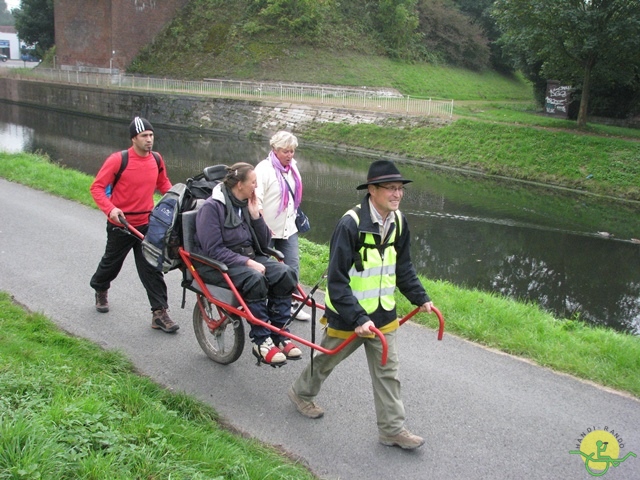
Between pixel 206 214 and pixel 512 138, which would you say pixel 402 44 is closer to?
pixel 512 138

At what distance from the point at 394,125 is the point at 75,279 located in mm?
26005

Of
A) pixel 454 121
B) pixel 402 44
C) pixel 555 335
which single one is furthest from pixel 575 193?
pixel 402 44

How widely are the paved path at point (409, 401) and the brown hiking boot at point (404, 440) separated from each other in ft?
0.18

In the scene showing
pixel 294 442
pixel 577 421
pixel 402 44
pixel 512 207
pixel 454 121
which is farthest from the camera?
pixel 402 44

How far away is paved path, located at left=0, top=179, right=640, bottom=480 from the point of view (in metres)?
4.56

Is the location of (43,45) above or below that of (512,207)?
above

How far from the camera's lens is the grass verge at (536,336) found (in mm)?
6105

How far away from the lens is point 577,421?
518 centimetres

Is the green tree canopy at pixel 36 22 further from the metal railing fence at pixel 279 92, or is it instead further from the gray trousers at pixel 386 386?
the gray trousers at pixel 386 386

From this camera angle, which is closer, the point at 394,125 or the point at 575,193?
the point at 575,193

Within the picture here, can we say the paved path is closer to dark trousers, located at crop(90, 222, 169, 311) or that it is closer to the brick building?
dark trousers, located at crop(90, 222, 169, 311)

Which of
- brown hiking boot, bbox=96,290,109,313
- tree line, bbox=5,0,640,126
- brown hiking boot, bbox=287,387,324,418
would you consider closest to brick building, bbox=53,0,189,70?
tree line, bbox=5,0,640,126

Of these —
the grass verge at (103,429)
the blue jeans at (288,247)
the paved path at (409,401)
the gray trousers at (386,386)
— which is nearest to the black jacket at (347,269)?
the gray trousers at (386,386)

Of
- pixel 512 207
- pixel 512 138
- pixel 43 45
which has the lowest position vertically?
pixel 512 207
